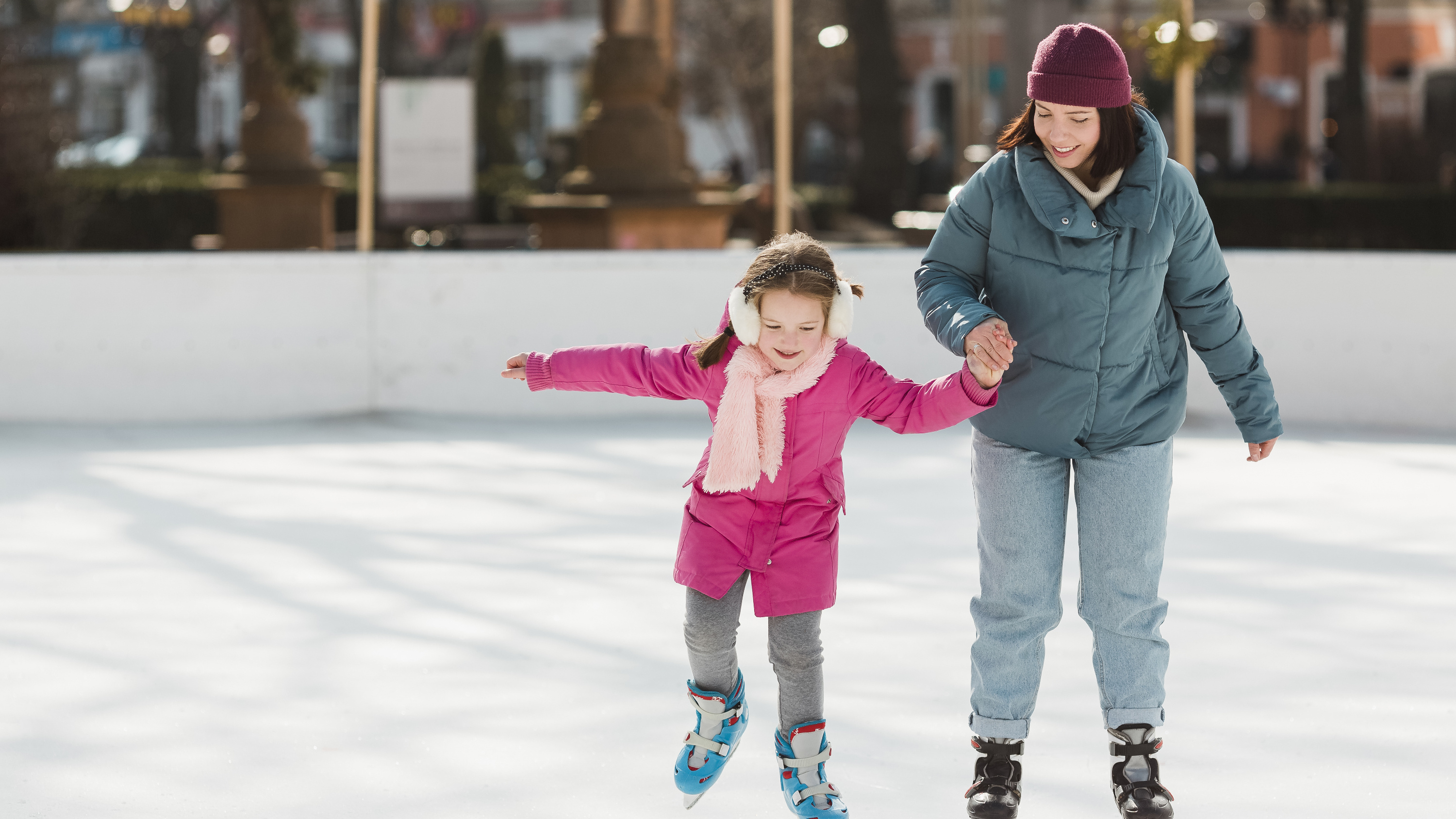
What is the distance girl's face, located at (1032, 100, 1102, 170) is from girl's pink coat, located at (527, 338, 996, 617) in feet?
1.56

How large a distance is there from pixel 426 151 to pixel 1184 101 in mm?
4341

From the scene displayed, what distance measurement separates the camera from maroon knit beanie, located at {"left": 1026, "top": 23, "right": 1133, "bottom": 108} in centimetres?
279

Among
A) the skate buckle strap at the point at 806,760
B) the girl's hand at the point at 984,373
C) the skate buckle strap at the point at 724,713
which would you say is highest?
the girl's hand at the point at 984,373

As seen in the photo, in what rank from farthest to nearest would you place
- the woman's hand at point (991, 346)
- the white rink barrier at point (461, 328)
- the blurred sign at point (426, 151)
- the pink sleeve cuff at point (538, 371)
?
1. the blurred sign at point (426, 151)
2. the white rink barrier at point (461, 328)
3. the pink sleeve cuff at point (538, 371)
4. the woman's hand at point (991, 346)

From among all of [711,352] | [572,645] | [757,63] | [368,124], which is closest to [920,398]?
[711,352]

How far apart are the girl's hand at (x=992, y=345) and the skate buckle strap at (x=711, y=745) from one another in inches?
31.8

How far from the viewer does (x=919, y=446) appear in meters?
7.46

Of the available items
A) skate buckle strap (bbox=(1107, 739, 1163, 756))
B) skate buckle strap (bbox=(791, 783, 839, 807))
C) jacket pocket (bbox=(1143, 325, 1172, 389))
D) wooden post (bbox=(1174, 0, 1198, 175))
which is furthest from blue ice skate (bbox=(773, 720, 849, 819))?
wooden post (bbox=(1174, 0, 1198, 175))

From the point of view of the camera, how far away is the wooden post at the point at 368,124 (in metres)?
8.96

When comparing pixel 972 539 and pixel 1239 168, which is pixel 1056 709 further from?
pixel 1239 168

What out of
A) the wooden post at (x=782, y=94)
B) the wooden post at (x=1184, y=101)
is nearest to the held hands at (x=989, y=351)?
the wooden post at (x=782, y=94)

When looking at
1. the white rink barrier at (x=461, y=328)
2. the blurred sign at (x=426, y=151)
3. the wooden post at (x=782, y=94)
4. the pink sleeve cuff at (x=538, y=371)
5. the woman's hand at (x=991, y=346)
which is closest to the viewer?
the woman's hand at (x=991, y=346)

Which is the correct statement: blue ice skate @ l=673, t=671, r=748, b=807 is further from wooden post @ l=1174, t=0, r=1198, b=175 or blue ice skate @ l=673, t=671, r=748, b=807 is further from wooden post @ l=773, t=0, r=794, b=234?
wooden post @ l=1174, t=0, r=1198, b=175

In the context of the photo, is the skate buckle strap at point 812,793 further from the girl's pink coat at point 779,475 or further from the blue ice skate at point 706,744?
the girl's pink coat at point 779,475
